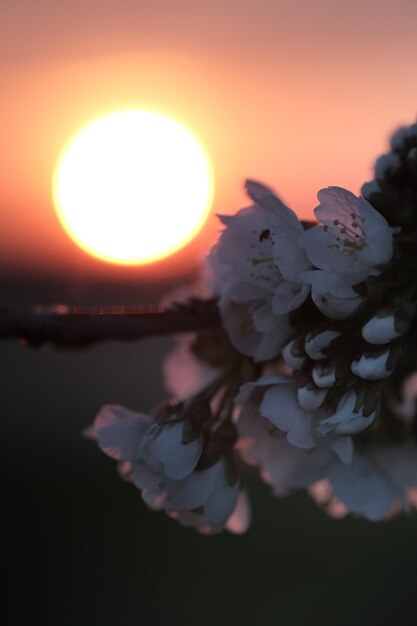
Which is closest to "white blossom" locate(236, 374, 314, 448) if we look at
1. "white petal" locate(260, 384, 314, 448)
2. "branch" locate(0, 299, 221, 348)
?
"white petal" locate(260, 384, 314, 448)

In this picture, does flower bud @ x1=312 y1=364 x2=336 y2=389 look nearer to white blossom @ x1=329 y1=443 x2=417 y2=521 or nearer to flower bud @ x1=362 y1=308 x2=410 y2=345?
flower bud @ x1=362 y1=308 x2=410 y2=345

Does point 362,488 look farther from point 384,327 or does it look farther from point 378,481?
point 384,327

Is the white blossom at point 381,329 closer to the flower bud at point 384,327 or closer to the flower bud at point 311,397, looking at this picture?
the flower bud at point 384,327

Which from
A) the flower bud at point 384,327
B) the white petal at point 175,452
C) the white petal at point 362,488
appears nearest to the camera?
the flower bud at point 384,327

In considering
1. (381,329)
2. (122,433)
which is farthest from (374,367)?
(122,433)

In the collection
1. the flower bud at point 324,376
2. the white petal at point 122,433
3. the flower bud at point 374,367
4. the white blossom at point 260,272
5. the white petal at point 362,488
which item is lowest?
the white petal at point 362,488

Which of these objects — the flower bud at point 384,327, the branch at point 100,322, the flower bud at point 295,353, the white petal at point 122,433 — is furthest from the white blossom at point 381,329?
the white petal at point 122,433
